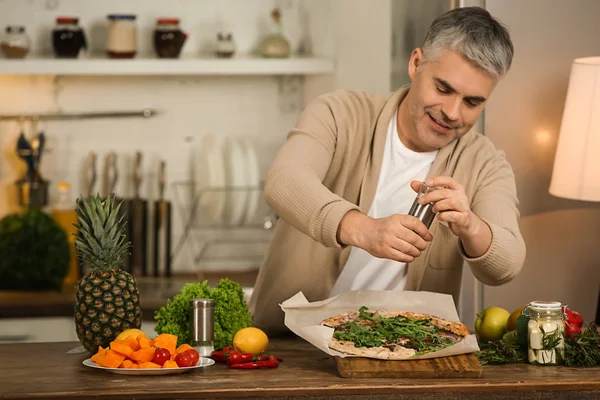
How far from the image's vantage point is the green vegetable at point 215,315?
1938mm

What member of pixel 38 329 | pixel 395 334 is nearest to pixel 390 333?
pixel 395 334

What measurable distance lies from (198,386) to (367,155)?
2.66 ft

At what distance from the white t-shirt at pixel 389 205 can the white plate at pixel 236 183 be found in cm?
147

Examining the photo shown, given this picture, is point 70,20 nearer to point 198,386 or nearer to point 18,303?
point 18,303

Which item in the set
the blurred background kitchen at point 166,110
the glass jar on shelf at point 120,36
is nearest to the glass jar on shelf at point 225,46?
the blurred background kitchen at point 166,110

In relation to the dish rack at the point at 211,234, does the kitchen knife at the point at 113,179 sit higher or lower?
higher

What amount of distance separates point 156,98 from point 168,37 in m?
0.35

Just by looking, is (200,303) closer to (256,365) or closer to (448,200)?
(256,365)

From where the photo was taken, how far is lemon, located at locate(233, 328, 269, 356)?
186 centimetres

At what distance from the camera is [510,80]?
2758 millimetres

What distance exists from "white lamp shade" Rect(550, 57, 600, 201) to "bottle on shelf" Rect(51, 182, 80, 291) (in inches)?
73.1

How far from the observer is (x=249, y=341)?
6.12 feet

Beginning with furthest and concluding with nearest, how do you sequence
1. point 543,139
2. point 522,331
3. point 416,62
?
point 543,139 → point 416,62 → point 522,331

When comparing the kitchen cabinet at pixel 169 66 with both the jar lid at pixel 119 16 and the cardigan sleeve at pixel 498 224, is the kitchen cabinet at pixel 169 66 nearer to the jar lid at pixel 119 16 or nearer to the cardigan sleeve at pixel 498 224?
the jar lid at pixel 119 16
